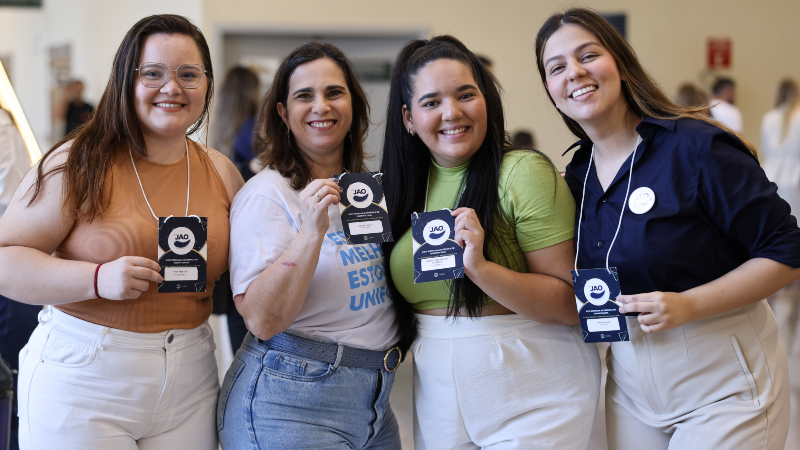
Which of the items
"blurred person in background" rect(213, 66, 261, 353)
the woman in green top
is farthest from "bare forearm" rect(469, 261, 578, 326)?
"blurred person in background" rect(213, 66, 261, 353)

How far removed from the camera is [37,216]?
5.28ft

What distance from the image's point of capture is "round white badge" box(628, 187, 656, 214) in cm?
163

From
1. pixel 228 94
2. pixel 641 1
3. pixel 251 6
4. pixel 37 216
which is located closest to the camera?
pixel 37 216

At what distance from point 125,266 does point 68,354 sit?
299 millimetres

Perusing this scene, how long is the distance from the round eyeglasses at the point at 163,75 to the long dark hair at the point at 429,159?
0.60 meters

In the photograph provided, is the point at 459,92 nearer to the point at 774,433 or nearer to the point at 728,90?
the point at 774,433

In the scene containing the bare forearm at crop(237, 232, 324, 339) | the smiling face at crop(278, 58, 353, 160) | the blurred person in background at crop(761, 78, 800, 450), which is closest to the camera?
the bare forearm at crop(237, 232, 324, 339)

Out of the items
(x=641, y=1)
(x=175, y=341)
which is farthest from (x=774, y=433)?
(x=641, y=1)

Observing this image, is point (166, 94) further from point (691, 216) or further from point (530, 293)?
point (691, 216)

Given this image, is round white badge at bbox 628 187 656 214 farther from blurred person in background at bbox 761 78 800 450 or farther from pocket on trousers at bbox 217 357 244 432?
blurred person in background at bbox 761 78 800 450

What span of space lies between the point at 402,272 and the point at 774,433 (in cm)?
105

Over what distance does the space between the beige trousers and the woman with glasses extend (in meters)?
1.22

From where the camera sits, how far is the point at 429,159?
203 cm

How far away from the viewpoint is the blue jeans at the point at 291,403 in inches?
68.2
